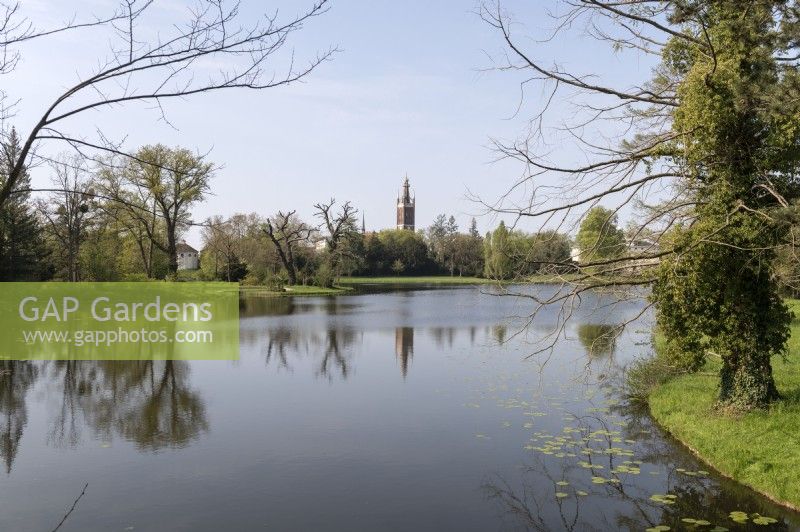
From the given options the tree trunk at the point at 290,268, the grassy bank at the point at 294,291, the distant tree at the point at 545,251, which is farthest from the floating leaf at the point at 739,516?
the tree trunk at the point at 290,268

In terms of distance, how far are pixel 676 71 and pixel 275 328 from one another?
17967mm

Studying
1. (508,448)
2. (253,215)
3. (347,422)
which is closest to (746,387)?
(508,448)

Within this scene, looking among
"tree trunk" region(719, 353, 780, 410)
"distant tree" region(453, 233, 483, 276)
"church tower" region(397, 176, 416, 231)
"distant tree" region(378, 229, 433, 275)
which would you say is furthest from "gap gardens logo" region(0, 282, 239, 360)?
"church tower" region(397, 176, 416, 231)

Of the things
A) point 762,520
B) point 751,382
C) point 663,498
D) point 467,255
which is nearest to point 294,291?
point 467,255

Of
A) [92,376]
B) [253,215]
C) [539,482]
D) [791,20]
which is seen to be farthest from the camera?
[253,215]

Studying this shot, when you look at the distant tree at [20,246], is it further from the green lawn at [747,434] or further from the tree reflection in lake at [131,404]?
the green lawn at [747,434]

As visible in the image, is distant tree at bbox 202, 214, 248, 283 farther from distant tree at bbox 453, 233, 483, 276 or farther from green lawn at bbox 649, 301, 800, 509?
green lawn at bbox 649, 301, 800, 509

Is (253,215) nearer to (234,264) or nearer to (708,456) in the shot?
(234,264)

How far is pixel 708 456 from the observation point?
9266 millimetres

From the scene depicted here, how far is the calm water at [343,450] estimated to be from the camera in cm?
750

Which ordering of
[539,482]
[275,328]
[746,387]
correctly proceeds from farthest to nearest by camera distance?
[275,328], [746,387], [539,482]

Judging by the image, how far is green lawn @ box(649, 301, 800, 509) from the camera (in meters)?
8.07

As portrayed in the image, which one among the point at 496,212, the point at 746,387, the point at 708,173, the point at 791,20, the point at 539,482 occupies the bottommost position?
the point at 539,482

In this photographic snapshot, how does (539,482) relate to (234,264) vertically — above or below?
below
